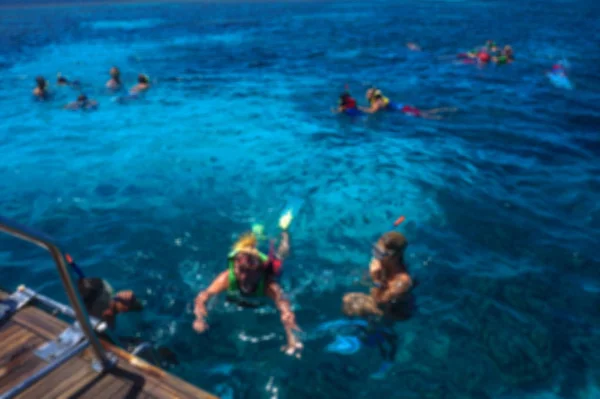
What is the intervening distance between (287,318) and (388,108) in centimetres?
898

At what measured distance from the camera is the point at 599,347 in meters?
4.62

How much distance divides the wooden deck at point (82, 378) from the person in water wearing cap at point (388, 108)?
10.1 m

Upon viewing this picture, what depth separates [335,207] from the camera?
25.1 feet

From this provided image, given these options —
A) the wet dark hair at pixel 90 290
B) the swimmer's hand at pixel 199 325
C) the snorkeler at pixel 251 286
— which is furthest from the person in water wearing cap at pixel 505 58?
the wet dark hair at pixel 90 290

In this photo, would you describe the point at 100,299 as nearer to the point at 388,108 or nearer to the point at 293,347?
the point at 293,347

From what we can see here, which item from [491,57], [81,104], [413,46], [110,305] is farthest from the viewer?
[413,46]

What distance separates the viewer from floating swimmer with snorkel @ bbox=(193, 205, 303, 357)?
4594 mm

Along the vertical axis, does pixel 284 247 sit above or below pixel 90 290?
below

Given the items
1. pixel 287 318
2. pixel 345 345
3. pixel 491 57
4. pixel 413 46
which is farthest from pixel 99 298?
pixel 413 46

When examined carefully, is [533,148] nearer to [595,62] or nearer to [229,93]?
[229,93]

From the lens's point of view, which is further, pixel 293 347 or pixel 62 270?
pixel 293 347

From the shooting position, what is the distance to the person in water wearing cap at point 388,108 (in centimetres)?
1170

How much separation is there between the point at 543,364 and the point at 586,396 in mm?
453

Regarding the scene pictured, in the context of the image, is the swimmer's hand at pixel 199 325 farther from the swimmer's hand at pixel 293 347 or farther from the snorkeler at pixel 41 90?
the snorkeler at pixel 41 90
